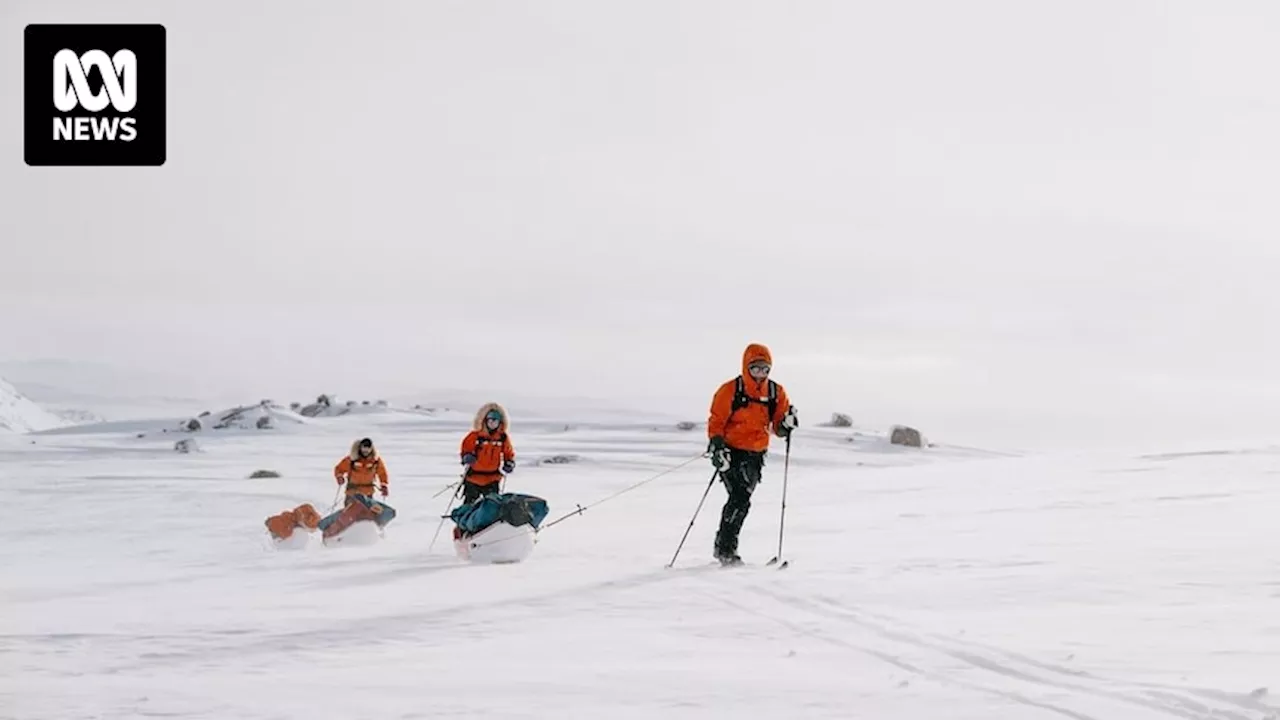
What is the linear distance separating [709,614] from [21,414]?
49279 millimetres

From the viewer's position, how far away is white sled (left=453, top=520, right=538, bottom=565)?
1171 centimetres

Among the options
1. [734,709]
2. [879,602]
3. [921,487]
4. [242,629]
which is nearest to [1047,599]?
[879,602]

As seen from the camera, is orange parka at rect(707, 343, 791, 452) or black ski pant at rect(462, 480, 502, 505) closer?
orange parka at rect(707, 343, 791, 452)

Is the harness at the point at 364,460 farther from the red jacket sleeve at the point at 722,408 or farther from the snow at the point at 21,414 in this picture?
the snow at the point at 21,414

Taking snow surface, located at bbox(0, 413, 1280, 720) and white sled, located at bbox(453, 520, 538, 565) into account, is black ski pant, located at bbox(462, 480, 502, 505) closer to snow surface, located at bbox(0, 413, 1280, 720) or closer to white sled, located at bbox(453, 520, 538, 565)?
snow surface, located at bbox(0, 413, 1280, 720)

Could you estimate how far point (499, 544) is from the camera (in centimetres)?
1175

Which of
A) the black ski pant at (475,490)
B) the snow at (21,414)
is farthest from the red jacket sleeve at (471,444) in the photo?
the snow at (21,414)

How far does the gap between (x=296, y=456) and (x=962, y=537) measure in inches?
874

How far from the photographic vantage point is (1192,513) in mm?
12938

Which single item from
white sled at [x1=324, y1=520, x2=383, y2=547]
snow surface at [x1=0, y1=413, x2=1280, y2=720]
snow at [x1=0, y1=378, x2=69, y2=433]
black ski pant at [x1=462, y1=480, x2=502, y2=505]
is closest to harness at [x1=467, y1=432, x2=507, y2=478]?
black ski pant at [x1=462, y1=480, x2=502, y2=505]

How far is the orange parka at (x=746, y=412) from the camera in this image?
1098 cm

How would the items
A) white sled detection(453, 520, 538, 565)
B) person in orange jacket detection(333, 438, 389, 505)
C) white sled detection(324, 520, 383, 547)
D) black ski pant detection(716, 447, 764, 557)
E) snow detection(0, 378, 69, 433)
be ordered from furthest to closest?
1. snow detection(0, 378, 69, 433)
2. person in orange jacket detection(333, 438, 389, 505)
3. white sled detection(324, 520, 383, 547)
4. white sled detection(453, 520, 538, 565)
5. black ski pant detection(716, 447, 764, 557)

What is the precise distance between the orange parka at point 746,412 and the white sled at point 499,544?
2.11m

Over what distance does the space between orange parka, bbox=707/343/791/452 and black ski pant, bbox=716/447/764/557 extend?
95 millimetres
